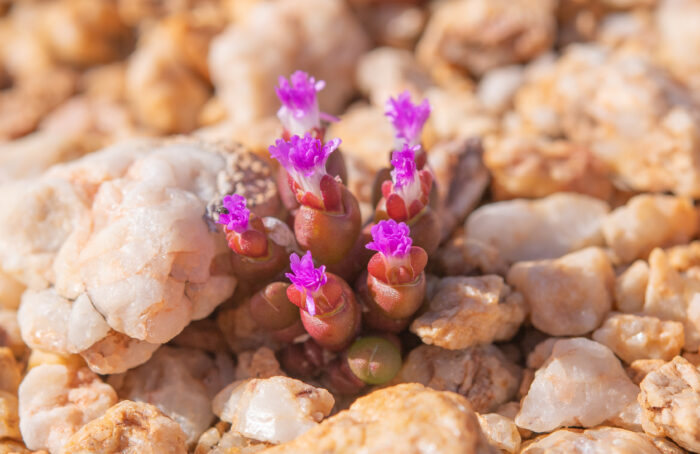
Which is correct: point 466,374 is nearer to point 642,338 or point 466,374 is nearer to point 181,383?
point 642,338

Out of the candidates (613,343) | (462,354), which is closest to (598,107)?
(613,343)

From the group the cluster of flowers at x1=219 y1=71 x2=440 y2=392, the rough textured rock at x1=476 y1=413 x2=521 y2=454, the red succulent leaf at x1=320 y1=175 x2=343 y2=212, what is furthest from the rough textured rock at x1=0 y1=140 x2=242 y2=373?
the rough textured rock at x1=476 y1=413 x2=521 y2=454

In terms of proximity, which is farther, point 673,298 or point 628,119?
point 628,119

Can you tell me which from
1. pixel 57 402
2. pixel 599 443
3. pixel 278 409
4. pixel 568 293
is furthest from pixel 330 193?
pixel 57 402

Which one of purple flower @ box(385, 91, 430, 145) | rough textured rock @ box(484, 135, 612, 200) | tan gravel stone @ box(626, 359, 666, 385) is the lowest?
tan gravel stone @ box(626, 359, 666, 385)

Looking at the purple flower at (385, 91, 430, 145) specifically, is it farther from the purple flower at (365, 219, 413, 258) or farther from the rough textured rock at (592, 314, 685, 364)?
the rough textured rock at (592, 314, 685, 364)

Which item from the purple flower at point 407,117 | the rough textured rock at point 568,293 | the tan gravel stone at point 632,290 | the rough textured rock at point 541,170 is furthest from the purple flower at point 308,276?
the rough textured rock at point 541,170

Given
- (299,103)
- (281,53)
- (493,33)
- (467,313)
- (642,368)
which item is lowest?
(642,368)
